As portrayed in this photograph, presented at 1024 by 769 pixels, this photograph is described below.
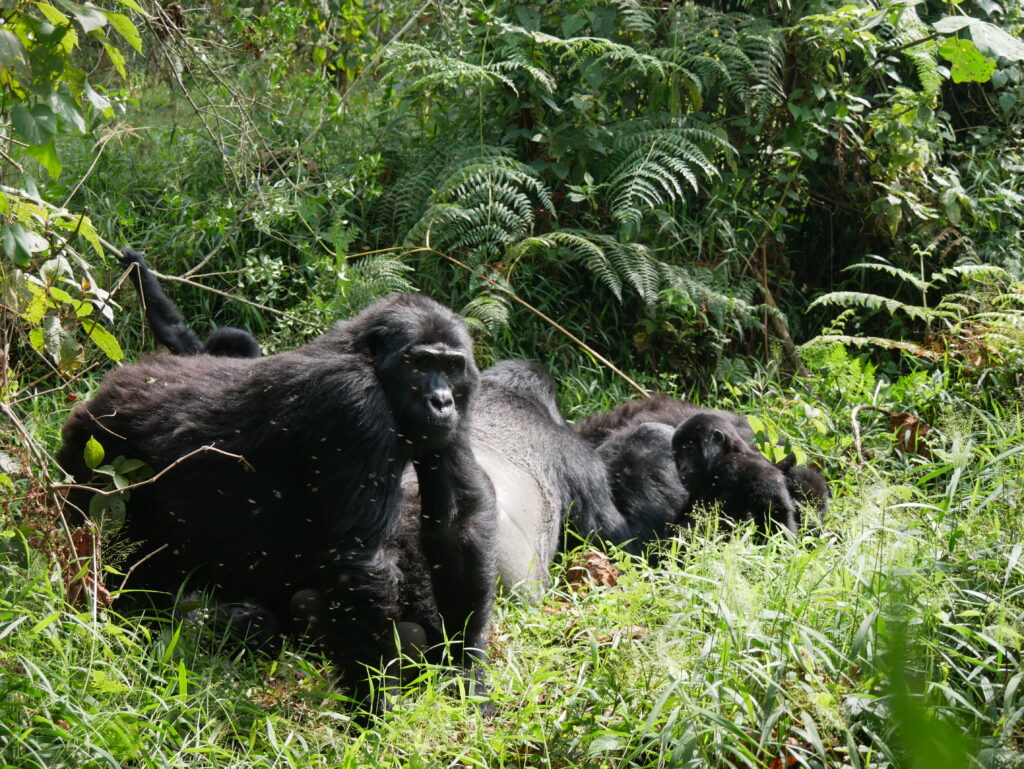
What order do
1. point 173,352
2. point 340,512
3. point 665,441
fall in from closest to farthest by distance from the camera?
point 340,512 < point 173,352 < point 665,441

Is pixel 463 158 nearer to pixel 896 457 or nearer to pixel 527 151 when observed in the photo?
pixel 527 151

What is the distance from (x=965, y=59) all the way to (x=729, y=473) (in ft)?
8.47

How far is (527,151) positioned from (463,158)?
1.60ft

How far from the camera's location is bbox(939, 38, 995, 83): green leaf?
18.0 feet

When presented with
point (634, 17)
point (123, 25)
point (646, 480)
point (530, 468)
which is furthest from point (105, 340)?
point (634, 17)

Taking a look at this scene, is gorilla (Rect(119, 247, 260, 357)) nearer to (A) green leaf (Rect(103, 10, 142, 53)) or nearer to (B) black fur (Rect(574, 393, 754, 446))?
(B) black fur (Rect(574, 393, 754, 446))

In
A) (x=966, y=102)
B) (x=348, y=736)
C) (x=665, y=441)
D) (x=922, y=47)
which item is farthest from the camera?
(x=966, y=102)

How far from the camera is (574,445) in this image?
5.19m

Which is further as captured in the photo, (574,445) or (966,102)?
(966,102)

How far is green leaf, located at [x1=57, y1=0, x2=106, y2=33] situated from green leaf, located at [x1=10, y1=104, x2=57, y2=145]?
0.25 m

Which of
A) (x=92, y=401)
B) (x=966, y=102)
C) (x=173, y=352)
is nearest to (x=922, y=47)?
(x=966, y=102)

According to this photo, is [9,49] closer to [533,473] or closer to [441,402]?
[441,402]

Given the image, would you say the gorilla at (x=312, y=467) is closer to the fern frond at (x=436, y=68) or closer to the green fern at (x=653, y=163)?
the green fern at (x=653, y=163)

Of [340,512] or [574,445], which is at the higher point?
[340,512]
